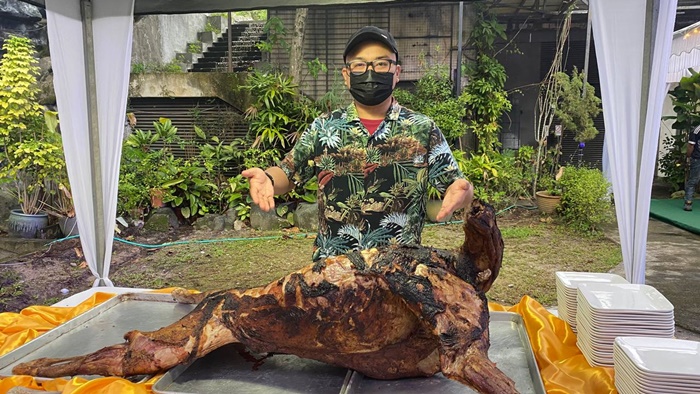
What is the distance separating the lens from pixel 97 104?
4.17 meters

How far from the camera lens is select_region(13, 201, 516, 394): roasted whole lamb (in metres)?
1.86

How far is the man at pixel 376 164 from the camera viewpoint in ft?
7.91

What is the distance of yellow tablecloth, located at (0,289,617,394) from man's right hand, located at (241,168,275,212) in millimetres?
918

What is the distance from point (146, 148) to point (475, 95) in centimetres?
519

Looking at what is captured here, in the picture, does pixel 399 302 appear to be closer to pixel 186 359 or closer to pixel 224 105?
pixel 186 359

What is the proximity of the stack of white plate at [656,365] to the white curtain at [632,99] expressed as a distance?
1.32 meters

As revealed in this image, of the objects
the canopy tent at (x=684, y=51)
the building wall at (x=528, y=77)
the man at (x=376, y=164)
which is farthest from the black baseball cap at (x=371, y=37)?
the building wall at (x=528, y=77)

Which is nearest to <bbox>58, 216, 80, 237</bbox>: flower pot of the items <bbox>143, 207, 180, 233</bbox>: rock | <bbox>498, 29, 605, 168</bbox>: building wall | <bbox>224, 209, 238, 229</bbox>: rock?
<bbox>143, 207, 180, 233</bbox>: rock

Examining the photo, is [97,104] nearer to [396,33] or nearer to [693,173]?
[396,33]

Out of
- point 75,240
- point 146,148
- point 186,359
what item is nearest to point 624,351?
point 186,359

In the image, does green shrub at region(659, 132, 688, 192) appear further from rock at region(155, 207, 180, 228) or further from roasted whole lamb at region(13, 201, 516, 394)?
roasted whole lamb at region(13, 201, 516, 394)

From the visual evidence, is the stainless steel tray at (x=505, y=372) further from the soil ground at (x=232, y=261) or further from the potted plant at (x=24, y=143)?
the potted plant at (x=24, y=143)

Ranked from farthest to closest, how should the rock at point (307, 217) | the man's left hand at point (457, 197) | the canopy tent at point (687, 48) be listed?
the canopy tent at point (687, 48), the rock at point (307, 217), the man's left hand at point (457, 197)

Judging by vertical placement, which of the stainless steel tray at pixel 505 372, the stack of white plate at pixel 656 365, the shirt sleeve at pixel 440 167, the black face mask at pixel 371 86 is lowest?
the stainless steel tray at pixel 505 372
